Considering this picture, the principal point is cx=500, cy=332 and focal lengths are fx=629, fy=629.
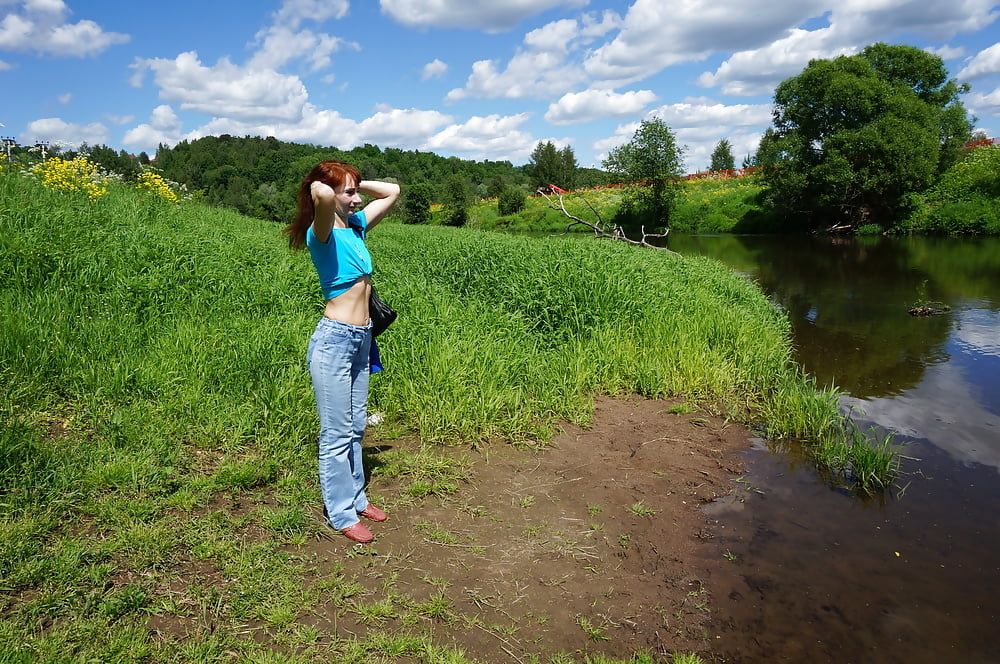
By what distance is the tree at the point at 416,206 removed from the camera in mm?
39781

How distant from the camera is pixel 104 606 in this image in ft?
9.42

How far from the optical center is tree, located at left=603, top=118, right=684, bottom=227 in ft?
114

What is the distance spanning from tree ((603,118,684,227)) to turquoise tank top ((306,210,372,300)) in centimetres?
3401

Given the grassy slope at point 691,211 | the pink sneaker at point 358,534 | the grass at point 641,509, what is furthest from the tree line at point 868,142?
the pink sneaker at point 358,534

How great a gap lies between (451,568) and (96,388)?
3.20 m

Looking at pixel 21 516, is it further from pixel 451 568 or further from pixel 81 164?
pixel 81 164

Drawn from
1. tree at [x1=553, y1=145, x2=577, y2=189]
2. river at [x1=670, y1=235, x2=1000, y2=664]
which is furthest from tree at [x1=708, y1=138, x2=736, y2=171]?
river at [x1=670, y1=235, x2=1000, y2=664]

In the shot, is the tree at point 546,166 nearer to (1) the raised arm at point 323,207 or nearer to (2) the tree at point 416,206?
(2) the tree at point 416,206

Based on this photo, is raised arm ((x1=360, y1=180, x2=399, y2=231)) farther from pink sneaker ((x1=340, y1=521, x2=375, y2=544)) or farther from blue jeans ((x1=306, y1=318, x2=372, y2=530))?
pink sneaker ((x1=340, y1=521, x2=375, y2=544))

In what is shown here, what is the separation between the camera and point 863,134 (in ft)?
85.3

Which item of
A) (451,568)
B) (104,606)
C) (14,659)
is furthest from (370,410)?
(14,659)

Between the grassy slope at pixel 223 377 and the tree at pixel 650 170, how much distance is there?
26.9 meters

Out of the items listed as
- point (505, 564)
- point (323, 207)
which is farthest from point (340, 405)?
point (505, 564)

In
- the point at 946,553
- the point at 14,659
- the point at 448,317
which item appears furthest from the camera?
the point at 448,317
